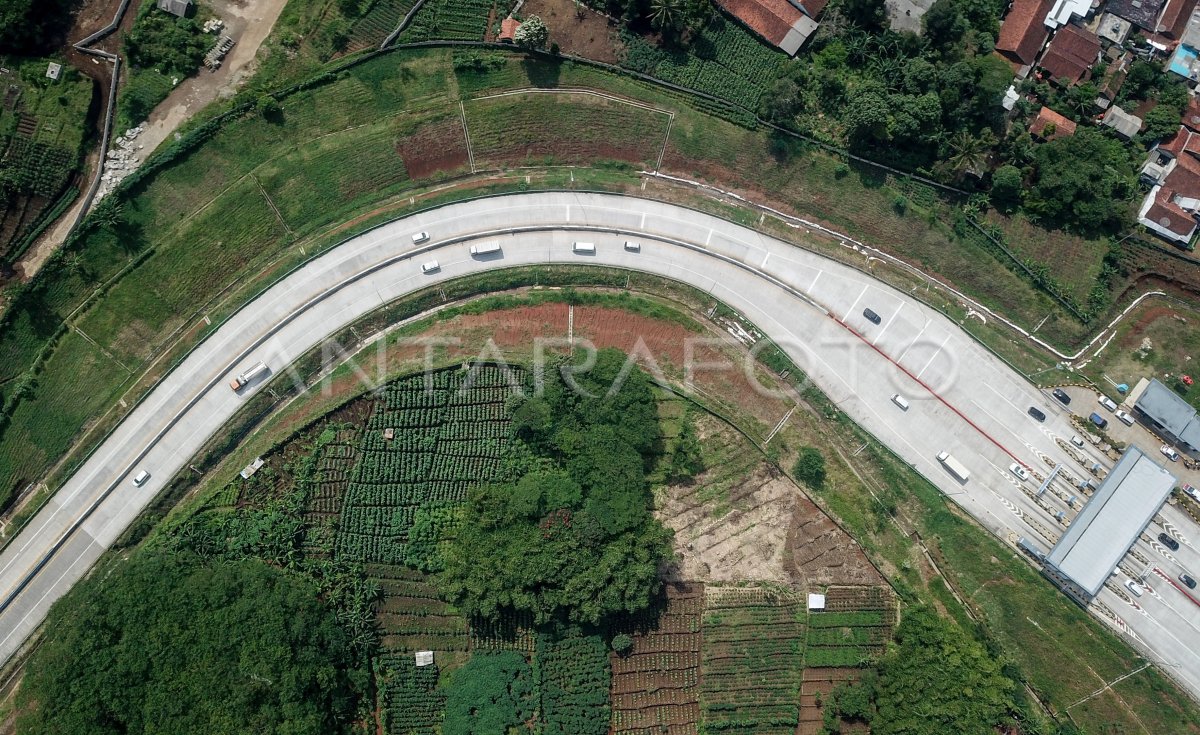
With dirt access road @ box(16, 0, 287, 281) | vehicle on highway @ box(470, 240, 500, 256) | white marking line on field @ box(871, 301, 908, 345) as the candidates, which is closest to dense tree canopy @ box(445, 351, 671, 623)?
vehicle on highway @ box(470, 240, 500, 256)

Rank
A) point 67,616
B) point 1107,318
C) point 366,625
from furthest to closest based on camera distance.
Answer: point 1107,318 → point 366,625 → point 67,616

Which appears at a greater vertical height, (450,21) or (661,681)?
(450,21)

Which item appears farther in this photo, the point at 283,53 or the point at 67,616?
the point at 283,53

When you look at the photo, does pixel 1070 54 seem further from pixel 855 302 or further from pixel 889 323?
pixel 855 302

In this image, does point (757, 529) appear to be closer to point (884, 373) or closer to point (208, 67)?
point (884, 373)

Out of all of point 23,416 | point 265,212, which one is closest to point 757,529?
point 265,212

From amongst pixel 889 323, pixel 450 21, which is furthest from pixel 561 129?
pixel 889 323

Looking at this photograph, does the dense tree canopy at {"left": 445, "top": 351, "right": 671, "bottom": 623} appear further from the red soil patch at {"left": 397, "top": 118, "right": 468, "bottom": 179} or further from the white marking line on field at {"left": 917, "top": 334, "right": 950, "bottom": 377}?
the white marking line on field at {"left": 917, "top": 334, "right": 950, "bottom": 377}
